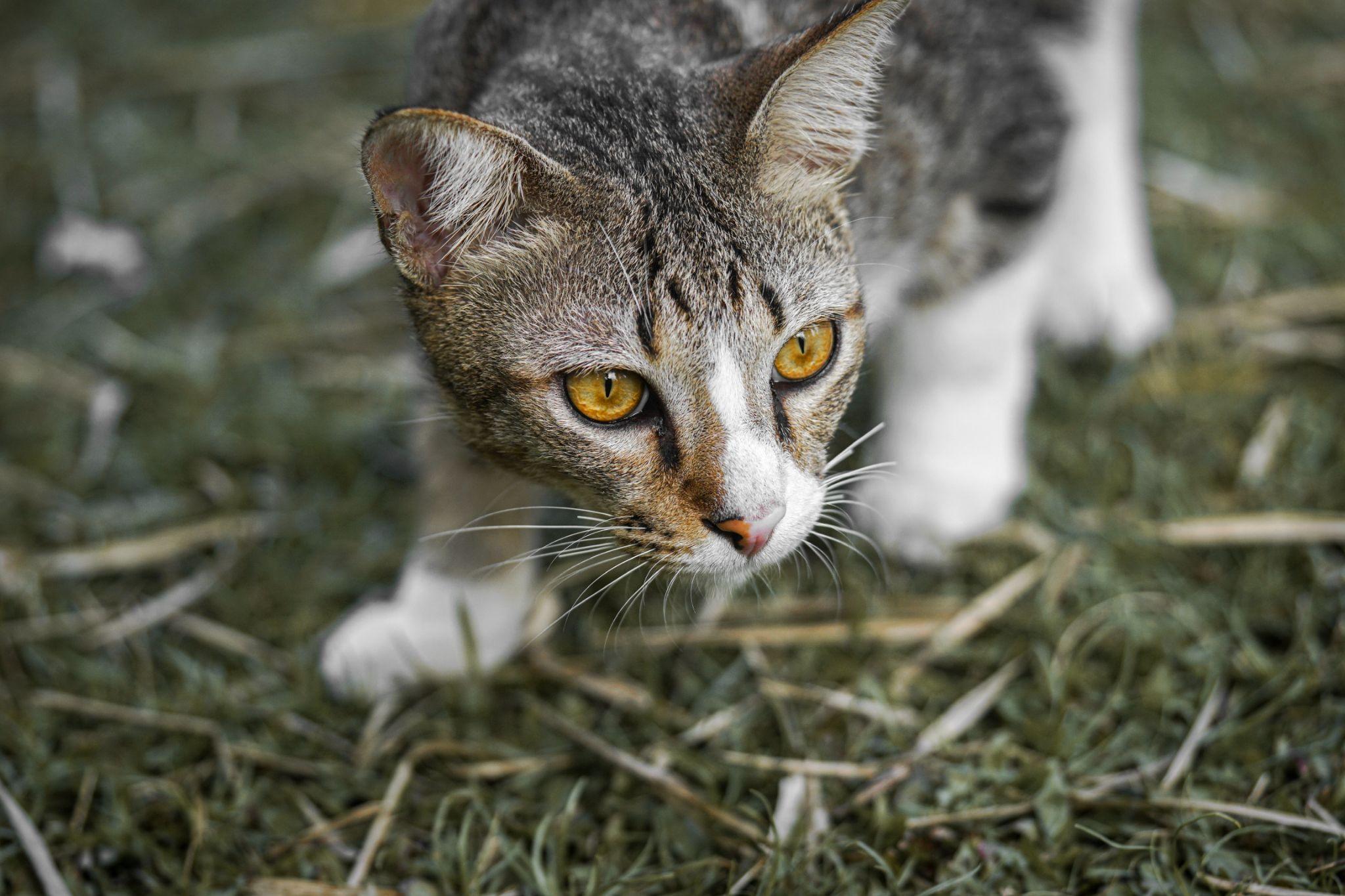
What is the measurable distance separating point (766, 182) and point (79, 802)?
1.70m

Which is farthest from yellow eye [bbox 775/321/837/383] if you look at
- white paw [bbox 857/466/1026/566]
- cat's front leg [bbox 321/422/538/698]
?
white paw [bbox 857/466/1026/566]

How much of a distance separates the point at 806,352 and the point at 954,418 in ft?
2.91

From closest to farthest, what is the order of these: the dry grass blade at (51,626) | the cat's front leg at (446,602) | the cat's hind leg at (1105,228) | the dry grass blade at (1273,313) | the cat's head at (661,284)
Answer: the cat's head at (661,284) → the cat's front leg at (446,602) → the dry grass blade at (51,626) → the cat's hind leg at (1105,228) → the dry grass blade at (1273,313)

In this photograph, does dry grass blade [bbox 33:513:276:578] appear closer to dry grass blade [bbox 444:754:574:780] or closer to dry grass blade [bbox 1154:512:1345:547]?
dry grass blade [bbox 444:754:574:780]

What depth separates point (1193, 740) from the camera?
6.70 feet

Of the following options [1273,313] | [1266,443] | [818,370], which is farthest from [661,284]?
[1273,313]

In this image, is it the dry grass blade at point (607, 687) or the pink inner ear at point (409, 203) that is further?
the dry grass blade at point (607, 687)

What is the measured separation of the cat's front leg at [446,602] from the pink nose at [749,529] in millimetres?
690

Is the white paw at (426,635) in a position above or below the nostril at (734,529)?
below

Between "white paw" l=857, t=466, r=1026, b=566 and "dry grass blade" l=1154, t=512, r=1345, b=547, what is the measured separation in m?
0.36

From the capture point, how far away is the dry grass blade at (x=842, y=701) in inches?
85.2

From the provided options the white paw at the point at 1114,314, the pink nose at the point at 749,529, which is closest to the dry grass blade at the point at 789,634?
the pink nose at the point at 749,529

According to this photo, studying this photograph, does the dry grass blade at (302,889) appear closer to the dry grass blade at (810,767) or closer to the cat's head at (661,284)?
the dry grass blade at (810,767)

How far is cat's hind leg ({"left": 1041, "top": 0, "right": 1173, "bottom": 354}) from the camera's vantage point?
2.89 m
